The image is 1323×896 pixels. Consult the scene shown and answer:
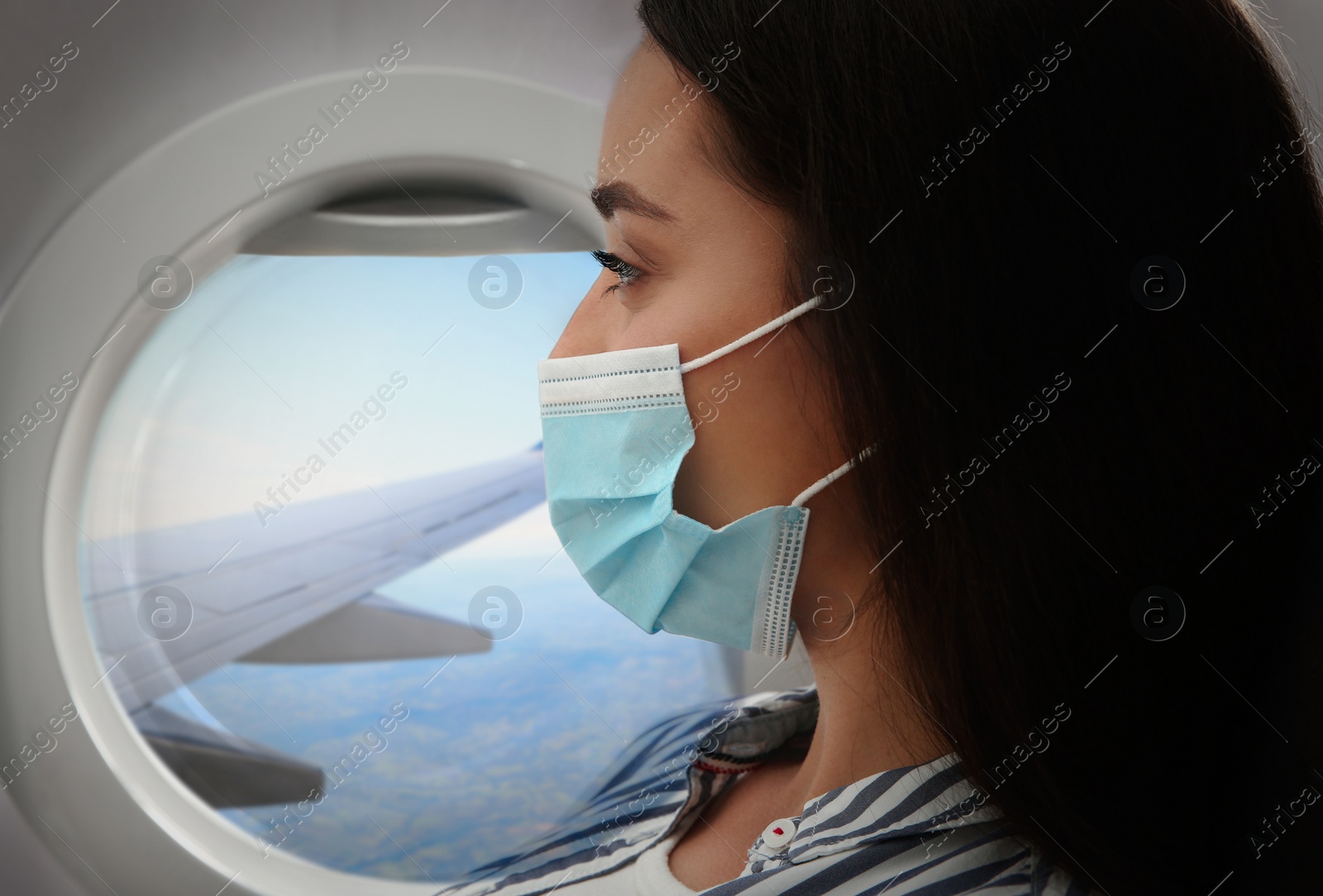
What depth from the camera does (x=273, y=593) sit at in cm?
144

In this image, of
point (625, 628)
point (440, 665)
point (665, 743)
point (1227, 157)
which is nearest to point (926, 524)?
point (1227, 157)

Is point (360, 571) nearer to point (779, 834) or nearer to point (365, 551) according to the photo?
point (365, 551)

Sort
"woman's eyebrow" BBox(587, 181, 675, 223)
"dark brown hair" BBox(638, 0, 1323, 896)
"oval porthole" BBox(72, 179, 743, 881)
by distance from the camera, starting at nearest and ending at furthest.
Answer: "dark brown hair" BBox(638, 0, 1323, 896)
"woman's eyebrow" BBox(587, 181, 675, 223)
"oval porthole" BBox(72, 179, 743, 881)

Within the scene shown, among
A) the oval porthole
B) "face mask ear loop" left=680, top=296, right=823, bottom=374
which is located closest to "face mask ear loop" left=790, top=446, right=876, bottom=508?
"face mask ear loop" left=680, top=296, right=823, bottom=374

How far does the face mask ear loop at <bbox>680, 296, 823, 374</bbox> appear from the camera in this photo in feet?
2.46

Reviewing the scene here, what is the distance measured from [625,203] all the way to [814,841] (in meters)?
0.61

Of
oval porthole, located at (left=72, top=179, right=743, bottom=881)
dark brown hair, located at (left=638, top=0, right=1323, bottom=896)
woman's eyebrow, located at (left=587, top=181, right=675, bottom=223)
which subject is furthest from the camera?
oval porthole, located at (left=72, top=179, right=743, bottom=881)

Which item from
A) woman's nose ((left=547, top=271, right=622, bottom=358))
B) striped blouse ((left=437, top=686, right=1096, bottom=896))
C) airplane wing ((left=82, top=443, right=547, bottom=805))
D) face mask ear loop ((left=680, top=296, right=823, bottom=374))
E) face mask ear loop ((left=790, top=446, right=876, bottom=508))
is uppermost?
airplane wing ((left=82, top=443, right=547, bottom=805))

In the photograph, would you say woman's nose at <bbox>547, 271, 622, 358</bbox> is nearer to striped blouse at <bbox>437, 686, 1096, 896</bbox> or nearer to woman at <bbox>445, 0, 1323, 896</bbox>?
woman at <bbox>445, 0, 1323, 896</bbox>

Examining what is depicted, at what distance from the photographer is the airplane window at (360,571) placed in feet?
4.45

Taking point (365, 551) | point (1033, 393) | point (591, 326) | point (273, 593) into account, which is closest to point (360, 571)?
point (365, 551)

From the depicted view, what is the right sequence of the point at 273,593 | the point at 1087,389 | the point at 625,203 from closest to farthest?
1. the point at 1087,389
2. the point at 625,203
3. the point at 273,593

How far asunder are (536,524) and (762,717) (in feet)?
2.00

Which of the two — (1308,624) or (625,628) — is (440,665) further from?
(1308,624)
